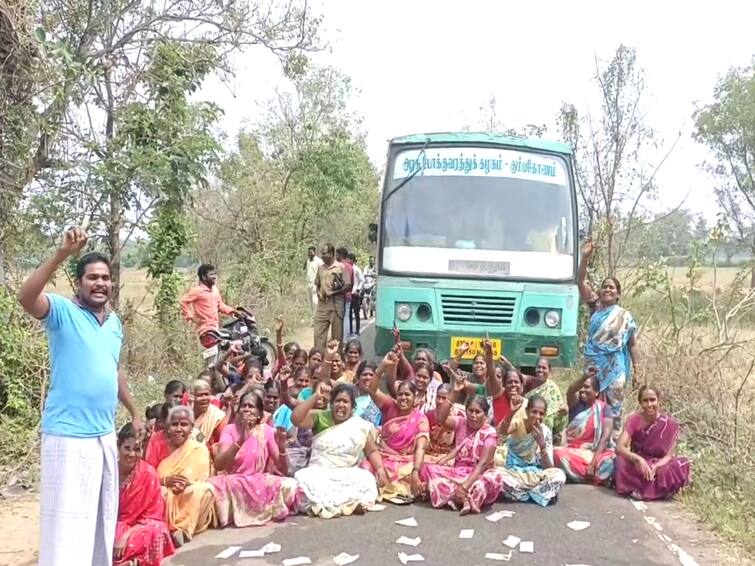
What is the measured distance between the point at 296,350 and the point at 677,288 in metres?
4.60

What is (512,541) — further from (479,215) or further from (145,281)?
(145,281)

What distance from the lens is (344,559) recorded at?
456cm

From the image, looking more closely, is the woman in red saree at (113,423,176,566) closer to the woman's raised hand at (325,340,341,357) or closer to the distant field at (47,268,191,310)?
the woman's raised hand at (325,340,341,357)

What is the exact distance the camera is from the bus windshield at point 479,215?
306 inches

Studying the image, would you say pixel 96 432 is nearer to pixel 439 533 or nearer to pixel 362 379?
pixel 439 533

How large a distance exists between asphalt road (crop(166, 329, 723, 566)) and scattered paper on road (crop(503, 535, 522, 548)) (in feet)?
0.14

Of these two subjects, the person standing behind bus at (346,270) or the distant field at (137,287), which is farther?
the person standing behind bus at (346,270)

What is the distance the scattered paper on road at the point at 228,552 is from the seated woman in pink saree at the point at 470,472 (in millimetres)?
1425

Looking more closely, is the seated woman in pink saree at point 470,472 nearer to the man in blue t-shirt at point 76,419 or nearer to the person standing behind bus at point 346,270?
the man in blue t-shirt at point 76,419

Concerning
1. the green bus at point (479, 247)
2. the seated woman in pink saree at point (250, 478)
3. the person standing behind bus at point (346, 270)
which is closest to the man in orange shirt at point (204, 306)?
the green bus at point (479, 247)

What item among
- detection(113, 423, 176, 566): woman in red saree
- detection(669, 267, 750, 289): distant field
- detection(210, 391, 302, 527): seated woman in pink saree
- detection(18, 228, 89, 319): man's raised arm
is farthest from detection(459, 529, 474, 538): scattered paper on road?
detection(669, 267, 750, 289): distant field

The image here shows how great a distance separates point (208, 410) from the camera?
574 cm

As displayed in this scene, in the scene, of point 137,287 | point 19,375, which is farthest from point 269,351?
point 19,375

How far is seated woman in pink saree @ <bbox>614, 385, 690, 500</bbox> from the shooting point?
223 inches
